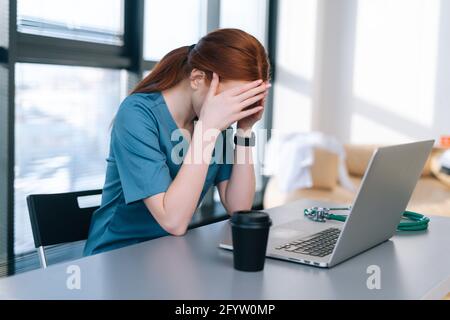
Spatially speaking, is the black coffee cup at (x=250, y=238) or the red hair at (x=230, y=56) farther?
the red hair at (x=230, y=56)

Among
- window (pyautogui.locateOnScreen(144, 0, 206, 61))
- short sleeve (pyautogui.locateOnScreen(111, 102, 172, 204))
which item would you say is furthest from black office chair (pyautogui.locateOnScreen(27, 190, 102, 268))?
window (pyautogui.locateOnScreen(144, 0, 206, 61))

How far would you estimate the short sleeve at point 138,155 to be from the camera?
4.52ft

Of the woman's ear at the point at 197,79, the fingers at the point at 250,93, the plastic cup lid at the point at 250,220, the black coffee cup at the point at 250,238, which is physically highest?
the woman's ear at the point at 197,79

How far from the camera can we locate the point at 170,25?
354cm

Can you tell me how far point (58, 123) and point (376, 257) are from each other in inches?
74.5

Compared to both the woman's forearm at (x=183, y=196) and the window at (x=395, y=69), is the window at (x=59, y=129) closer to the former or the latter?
the woman's forearm at (x=183, y=196)

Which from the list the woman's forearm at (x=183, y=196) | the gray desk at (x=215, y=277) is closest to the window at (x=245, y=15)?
the woman's forearm at (x=183, y=196)

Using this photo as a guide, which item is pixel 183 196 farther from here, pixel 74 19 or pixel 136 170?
pixel 74 19

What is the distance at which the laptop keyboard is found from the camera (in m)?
1.20

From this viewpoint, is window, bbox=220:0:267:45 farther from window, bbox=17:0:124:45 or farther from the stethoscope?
the stethoscope

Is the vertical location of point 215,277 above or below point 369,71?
below

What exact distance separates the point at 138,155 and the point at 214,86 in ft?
0.76

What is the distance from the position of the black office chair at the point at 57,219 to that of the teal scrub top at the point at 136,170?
0.11ft

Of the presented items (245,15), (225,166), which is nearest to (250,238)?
(225,166)
